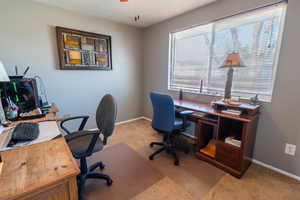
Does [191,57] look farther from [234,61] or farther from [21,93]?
[21,93]

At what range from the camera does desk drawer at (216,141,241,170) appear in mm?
1681

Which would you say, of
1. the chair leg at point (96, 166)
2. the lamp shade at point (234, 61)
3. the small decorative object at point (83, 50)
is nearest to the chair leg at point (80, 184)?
the chair leg at point (96, 166)

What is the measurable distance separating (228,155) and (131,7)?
2.72 meters

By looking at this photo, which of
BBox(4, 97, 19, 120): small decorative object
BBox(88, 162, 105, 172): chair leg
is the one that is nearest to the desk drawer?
BBox(88, 162, 105, 172): chair leg

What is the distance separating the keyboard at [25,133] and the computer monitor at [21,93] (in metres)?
0.64

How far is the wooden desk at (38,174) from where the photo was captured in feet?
2.08

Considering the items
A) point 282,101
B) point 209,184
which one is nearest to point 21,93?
point 209,184

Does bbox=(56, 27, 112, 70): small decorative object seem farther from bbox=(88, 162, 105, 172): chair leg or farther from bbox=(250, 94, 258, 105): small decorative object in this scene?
bbox=(250, 94, 258, 105): small decorative object

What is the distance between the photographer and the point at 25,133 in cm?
113

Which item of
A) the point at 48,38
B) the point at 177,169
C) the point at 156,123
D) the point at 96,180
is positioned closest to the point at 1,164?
the point at 96,180

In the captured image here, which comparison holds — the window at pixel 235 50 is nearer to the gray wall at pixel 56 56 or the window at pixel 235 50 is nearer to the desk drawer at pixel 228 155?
the desk drawer at pixel 228 155

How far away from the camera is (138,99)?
148 inches

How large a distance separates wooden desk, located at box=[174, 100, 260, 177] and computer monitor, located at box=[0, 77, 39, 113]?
2094 millimetres

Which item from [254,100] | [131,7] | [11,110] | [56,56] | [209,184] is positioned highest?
[131,7]
